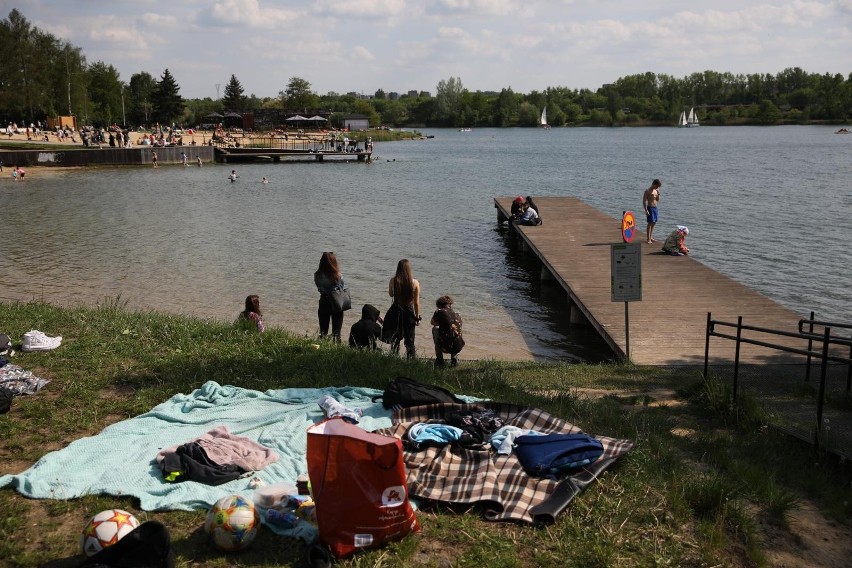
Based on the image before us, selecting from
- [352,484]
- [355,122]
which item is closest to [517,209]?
[352,484]

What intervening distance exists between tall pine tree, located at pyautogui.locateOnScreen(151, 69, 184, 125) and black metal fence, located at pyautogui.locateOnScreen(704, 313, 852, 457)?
10543 cm

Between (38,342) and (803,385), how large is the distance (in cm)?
937

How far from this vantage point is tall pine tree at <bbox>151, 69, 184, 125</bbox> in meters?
105

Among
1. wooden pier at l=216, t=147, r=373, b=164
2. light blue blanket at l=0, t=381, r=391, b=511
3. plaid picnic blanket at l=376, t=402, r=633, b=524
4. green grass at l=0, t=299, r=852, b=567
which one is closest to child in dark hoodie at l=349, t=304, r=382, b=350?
green grass at l=0, t=299, r=852, b=567

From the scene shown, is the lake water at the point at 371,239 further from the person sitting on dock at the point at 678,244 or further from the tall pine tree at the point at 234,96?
the tall pine tree at the point at 234,96

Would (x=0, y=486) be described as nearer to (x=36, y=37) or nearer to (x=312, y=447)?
(x=312, y=447)

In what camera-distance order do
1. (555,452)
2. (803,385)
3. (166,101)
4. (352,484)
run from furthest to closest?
(166,101)
(803,385)
(555,452)
(352,484)

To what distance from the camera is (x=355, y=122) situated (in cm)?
14412

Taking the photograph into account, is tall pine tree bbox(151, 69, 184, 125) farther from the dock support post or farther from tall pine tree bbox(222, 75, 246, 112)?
the dock support post

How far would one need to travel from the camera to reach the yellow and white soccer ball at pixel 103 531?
182 inches

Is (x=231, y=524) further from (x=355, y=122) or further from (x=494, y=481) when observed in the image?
(x=355, y=122)

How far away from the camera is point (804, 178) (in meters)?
52.3

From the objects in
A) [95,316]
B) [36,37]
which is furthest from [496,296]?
[36,37]

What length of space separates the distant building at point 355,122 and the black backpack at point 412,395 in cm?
13869
